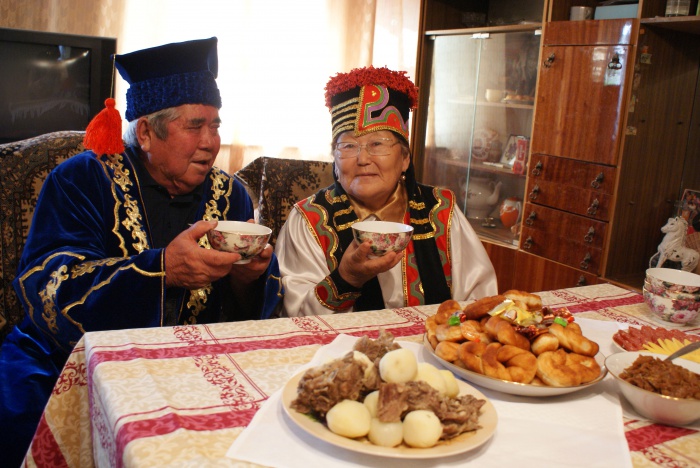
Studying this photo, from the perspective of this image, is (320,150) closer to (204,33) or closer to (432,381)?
(204,33)

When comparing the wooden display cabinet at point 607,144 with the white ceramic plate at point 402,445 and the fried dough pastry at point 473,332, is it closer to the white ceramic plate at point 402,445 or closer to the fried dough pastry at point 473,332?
the fried dough pastry at point 473,332

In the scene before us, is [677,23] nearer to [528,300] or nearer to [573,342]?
[528,300]

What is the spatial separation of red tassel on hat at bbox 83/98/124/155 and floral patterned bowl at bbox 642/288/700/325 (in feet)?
4.79

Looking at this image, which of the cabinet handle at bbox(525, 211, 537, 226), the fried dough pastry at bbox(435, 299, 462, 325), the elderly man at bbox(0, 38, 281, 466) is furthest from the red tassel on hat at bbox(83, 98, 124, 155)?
the cabinet handle at bbox(525, 211, 537, 226)

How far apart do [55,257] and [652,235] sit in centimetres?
292

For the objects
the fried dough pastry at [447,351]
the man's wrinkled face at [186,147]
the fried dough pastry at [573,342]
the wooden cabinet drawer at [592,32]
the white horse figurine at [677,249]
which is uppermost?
the wooden cabinet drawer at [592,32]

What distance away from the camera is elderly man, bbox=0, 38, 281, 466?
62.4 inches

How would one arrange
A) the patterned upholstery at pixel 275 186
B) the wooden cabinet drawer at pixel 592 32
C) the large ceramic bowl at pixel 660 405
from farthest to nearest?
1. the wooden cabinet drawer at pixel 592 32
2. the patterned upholstery at pixel 275 186
3. the large ceramic bowl at pixel 660 405

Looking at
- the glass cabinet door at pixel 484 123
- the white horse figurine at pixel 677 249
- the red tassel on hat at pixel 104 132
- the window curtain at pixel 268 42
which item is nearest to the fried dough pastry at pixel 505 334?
the red tassel on hat at pixel 104 132

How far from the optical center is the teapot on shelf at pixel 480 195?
165 inches

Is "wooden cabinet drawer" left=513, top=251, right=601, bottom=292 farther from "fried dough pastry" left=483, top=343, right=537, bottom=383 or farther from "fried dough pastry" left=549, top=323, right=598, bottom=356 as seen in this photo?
"fried dough pastry" left=483, top=343, right=537, bottom=383

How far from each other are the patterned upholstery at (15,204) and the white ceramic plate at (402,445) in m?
1.32

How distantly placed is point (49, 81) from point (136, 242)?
166 centimetres

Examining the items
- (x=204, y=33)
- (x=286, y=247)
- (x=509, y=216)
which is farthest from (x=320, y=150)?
(x=286, y=247)
